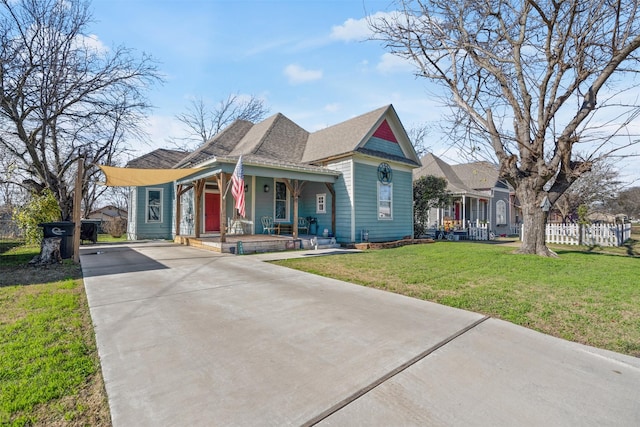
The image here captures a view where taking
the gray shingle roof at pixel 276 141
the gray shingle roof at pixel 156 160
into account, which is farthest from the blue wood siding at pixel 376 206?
the gray shingle roof at pixel 156 160

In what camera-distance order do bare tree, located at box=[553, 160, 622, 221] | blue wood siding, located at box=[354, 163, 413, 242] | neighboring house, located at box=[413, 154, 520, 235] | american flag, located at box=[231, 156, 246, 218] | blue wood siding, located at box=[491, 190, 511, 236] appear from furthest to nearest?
blue wood siding, located at box=[491, 190, 511, 236] < bare tree, located at box=[553, 160, 622, 221] < neighboring house, located at box=[413, 154, 520, 235] < blue wood siding, located at box=[354, 163, 413, 242] < american flag, located at box=[231, 156, 246, 218]

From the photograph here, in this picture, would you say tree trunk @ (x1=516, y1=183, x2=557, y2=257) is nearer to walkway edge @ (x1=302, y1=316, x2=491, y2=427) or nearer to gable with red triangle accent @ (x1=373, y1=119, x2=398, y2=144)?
gable with red triangle accent @ (x1=373, y1=119, x2=398, y2=144)

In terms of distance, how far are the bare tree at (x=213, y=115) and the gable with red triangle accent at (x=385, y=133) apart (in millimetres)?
20376

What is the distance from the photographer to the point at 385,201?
14.4 meters

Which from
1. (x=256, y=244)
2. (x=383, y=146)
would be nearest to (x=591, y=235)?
(x=383, y=146)

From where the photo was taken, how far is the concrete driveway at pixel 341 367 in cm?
207

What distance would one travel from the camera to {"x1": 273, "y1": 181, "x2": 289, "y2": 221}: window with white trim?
14242mm

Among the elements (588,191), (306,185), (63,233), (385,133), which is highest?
(385,133)

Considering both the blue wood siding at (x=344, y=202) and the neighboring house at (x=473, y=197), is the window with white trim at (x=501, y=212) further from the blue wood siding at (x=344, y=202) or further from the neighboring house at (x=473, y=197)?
the blue wood siding at (x=344, y=202)

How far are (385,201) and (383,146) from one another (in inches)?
102

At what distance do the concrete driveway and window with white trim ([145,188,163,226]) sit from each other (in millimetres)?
12955

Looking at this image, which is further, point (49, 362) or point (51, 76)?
point (51, 76)

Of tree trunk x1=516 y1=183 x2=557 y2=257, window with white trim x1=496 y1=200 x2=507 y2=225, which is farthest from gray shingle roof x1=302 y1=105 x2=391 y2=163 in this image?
window with white trim x1=496 y1=200 x2=507 y2=225

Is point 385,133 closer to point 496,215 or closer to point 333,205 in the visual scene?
point 333,205
